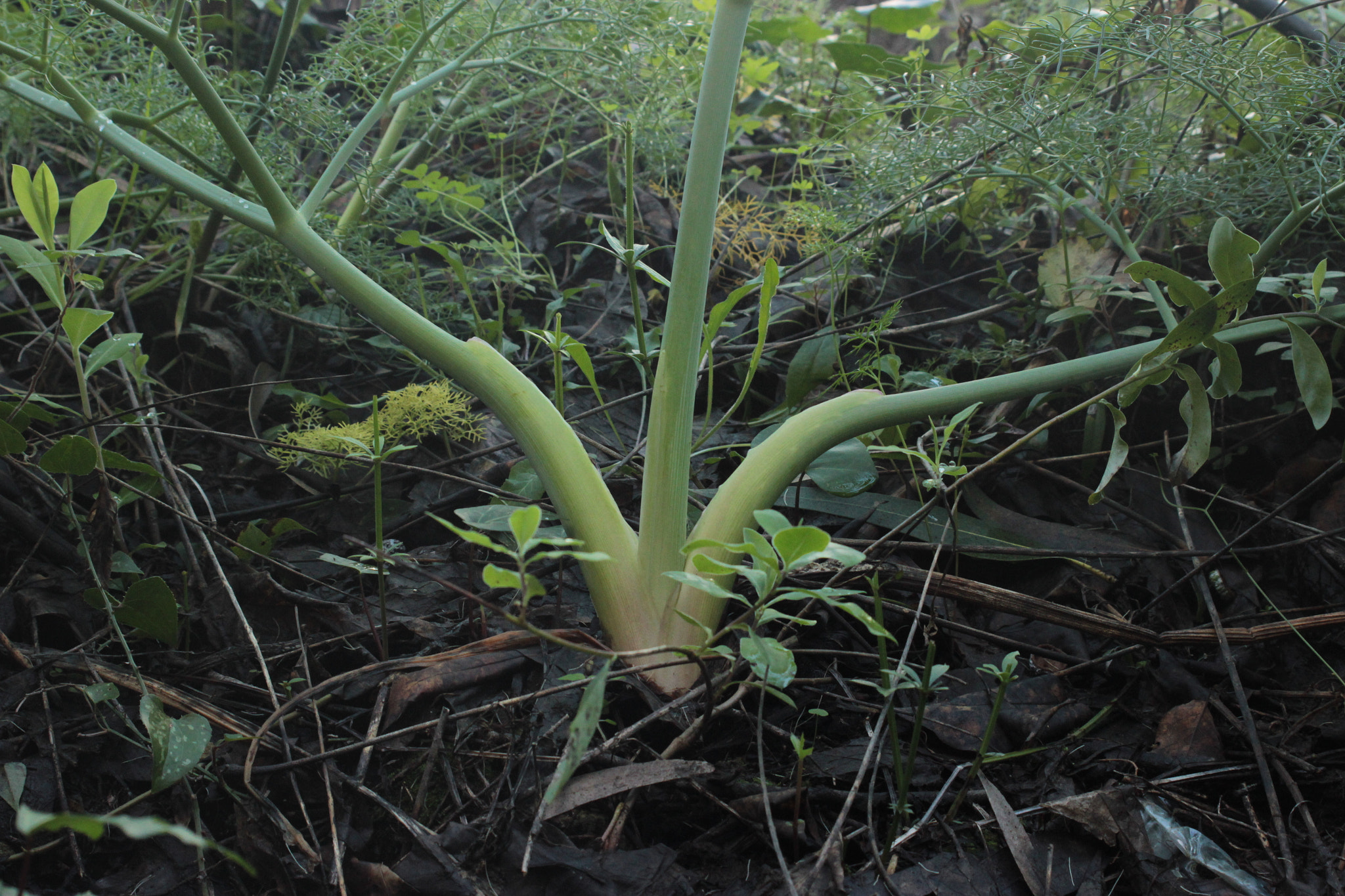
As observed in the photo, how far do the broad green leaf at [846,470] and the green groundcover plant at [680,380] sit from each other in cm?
14

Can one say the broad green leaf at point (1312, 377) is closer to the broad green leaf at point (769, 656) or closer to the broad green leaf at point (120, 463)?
the broad green leaf at point (769, 656)

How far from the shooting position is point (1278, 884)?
26.3 inches

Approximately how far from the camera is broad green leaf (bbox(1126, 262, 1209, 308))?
2.59ft

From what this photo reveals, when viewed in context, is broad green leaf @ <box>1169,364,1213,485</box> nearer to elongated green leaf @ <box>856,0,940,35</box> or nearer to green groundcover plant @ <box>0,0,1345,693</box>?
green groundcover plant @ <box>0,0,1345,693</box>

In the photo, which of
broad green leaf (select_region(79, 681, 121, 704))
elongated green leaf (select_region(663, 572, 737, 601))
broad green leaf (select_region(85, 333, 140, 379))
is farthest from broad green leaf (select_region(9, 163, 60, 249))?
elongated green leaf (select_region(663, 572, 737, 601))

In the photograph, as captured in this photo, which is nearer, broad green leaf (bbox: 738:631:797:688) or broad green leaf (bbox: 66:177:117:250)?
broad green leaf (bbox: 738:631:797:688)

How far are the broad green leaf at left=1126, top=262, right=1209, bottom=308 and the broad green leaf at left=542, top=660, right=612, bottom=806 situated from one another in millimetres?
667

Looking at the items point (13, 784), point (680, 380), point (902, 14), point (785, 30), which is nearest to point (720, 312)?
point (680, 380)

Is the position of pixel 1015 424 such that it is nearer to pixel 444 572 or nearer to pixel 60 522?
pixel 444 572

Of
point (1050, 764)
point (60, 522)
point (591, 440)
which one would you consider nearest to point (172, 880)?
point (60, 522)

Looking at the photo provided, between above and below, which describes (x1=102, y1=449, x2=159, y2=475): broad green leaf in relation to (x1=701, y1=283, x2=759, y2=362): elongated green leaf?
below

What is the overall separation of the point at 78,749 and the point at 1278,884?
3.72 ft

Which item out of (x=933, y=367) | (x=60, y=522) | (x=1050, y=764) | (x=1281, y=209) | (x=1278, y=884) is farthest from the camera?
(x=933, y=367)

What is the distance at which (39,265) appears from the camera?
88cm
